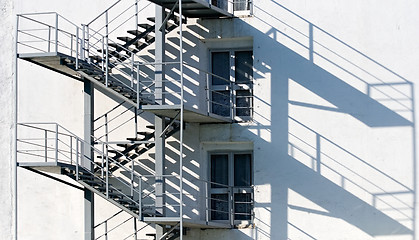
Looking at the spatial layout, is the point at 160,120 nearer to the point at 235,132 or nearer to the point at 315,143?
the point at 235,132

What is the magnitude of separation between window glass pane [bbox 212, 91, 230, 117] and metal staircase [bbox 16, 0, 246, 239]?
0.83 metres

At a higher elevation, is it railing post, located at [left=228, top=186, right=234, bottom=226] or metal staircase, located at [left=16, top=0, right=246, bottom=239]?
metal staircase, located at [left=16, top=0, right=246, bottom=239]

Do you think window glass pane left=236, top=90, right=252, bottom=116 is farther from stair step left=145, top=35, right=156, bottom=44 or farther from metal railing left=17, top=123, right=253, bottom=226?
stair step left=145, top=35, right=156, bottom=44

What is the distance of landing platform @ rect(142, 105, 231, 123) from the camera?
2166cm

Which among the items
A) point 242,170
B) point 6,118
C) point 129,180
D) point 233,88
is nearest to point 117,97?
point 129,180

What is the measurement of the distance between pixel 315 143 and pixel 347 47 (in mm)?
2059

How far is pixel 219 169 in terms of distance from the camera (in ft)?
78.9

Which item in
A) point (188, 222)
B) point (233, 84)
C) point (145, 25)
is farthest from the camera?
point (233, 84)

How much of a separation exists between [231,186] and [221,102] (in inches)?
71.7

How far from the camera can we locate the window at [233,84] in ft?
78.6

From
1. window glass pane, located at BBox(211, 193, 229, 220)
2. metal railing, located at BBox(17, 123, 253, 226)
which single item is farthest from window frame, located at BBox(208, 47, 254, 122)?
window glass pane, located at BBox(211, 193, 229, 220)

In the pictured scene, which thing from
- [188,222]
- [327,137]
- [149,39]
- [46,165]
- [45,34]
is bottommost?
[188,222]

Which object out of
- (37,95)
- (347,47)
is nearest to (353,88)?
(347,47)

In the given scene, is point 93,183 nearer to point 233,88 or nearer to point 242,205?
point 242,205
